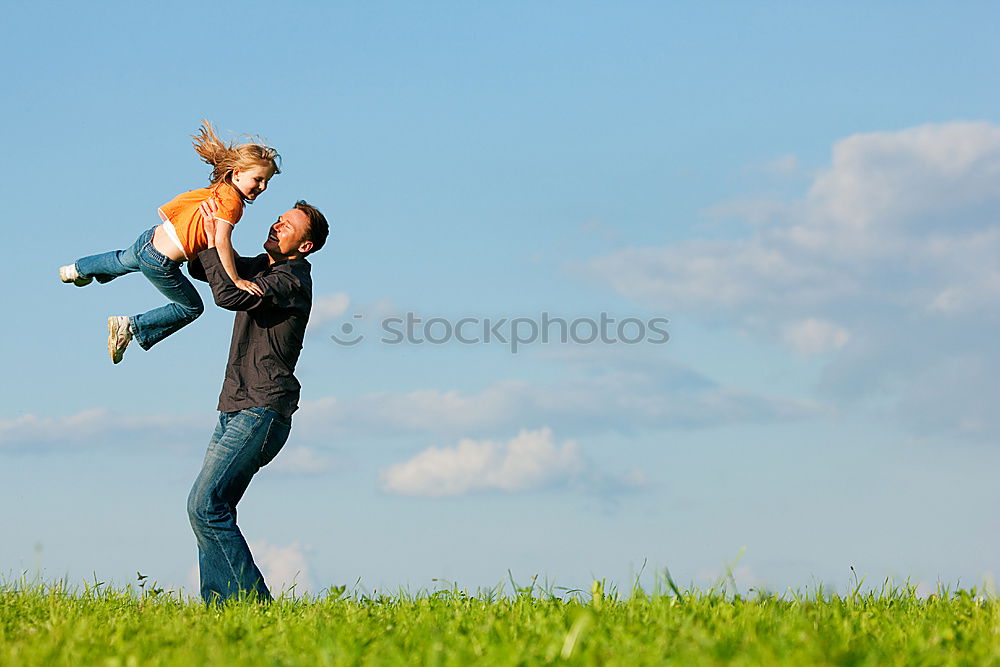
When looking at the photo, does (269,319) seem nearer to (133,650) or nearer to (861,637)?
(133,650)

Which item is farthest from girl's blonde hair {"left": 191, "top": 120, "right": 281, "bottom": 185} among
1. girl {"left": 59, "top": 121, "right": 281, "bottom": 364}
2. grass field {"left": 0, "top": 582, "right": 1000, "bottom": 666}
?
grass field {"left": 0, "top": 582, "right": 1000, "bottom": 666}

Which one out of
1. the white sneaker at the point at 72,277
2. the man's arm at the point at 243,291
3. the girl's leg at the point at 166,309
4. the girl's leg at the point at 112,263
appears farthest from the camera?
the white sneaker at the point at 72,277

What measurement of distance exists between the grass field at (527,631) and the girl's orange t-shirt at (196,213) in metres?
3.13

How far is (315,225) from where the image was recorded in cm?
858

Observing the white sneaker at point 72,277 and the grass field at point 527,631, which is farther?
the white sneaker at point 72,277

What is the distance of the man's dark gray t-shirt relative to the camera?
7930 mm

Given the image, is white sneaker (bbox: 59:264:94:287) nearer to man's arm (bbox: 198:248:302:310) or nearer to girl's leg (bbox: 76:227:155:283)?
girl's leg (bbox: 76:227:155:283)

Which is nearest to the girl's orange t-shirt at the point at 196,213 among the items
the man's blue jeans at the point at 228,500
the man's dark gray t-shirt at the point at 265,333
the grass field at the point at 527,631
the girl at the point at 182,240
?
the girl at the point at 182,240

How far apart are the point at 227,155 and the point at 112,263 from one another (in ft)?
5.32

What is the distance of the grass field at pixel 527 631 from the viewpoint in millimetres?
4461

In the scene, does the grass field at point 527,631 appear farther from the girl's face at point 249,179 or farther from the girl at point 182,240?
the girl's face at point 249,179

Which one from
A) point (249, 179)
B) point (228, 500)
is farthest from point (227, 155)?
point (228, 500)

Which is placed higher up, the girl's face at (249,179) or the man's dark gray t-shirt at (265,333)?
the girl's face at (249,179)

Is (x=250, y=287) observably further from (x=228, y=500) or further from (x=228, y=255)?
(x=228, y=500)
